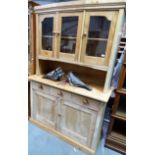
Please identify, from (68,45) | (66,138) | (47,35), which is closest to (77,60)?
(68,45)

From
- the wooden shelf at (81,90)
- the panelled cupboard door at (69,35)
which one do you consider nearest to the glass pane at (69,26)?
the panelled cupboard door at (69,35)

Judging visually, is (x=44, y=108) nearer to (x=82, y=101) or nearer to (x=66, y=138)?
(x=66, y=138)

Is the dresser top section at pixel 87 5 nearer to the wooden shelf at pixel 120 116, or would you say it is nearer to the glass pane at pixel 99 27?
the glass pane at pixel 99 27

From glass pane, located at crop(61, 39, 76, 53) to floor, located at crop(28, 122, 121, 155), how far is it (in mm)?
1270

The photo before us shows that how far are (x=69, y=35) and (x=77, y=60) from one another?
34 centimetres

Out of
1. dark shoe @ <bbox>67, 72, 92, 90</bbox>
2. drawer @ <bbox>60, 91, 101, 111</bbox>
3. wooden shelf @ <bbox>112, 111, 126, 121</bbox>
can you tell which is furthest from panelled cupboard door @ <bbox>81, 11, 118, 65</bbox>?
wooden shelf @ <bbox>112, 111, 126, 121</bbox>

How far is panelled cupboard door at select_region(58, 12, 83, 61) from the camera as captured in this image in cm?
139

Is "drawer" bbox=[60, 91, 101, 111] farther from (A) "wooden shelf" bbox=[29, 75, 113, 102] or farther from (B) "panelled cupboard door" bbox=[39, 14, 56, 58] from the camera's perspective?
(B) "panelled cupboard door" bbox=[39, 14, 56, 58]
